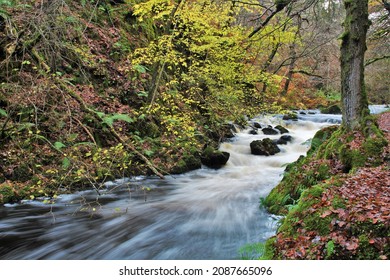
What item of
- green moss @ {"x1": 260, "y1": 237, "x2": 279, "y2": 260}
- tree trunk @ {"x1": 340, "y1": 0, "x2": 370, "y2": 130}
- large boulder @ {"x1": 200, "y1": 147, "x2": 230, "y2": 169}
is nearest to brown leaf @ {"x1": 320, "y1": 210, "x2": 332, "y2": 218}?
green moss @ {"x1": 260, "y1": 237, "x2": 279, "y2": 260}

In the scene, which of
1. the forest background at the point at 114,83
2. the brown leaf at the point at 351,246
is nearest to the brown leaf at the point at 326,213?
the brown leaf at the point at 351,246

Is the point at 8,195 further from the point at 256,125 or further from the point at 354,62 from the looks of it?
the point at 256,125

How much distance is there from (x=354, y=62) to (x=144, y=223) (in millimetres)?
5337

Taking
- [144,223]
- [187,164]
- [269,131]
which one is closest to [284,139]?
[269,131]

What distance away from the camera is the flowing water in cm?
521

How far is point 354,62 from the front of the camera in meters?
6.43

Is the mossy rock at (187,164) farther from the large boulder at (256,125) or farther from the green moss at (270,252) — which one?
the large boulder at (256,125)

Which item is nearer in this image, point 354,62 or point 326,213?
point 326,213

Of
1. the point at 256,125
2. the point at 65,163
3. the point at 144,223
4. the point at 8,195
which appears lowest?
the point at 144,223

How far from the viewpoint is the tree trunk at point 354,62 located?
6.34 m
